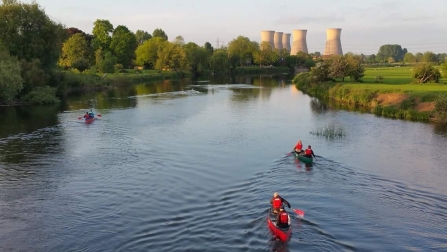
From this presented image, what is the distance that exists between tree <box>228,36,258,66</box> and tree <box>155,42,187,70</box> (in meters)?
37.5

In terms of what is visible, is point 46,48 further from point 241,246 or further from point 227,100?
point 241,246

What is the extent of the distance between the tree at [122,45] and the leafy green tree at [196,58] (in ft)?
62.5

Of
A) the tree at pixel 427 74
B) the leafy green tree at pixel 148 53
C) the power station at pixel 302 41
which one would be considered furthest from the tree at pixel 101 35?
the tree at pixel 427 74

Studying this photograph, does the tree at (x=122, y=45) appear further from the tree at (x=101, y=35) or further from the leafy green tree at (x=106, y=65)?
the leafy green tree at (x=106, y=65)

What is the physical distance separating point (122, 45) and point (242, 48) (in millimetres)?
56816

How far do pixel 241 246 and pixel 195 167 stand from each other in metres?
11.4

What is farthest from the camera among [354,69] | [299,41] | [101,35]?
[299,41]

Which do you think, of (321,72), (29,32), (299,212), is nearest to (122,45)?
(29,32)

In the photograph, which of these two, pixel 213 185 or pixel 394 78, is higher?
pixel 394 78

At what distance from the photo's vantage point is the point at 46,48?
2559 inches

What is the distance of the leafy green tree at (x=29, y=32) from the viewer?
61531 mm

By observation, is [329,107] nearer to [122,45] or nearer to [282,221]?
[282,221]

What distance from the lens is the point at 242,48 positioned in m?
157

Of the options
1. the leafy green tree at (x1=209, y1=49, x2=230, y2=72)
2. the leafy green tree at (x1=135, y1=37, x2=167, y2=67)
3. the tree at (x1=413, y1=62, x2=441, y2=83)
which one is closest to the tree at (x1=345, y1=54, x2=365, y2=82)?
the tree at (x1=413, y1=62, x2=441, y2=83)
